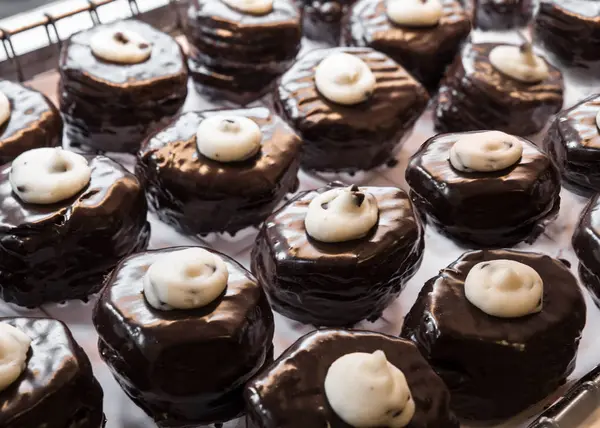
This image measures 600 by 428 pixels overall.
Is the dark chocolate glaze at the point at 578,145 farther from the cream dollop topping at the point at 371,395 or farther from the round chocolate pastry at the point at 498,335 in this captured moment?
the cream dollop topping at the point at 371,395

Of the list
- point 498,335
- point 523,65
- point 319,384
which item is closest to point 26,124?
point 319,384

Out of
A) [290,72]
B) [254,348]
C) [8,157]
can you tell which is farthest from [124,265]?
[290,72]

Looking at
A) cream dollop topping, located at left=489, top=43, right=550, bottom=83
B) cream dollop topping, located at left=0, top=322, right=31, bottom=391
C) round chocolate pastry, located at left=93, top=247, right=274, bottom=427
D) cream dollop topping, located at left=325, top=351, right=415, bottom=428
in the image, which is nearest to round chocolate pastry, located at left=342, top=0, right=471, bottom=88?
cream dollop topping, located at left=489, top=43, right=550, bottom=83

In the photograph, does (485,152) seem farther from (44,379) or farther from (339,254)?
(44,379)

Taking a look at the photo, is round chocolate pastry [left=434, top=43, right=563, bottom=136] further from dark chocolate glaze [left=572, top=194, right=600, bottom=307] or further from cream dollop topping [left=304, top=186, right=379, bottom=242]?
cream dollop topping [left=304, top=186, right=379, bottom=242]

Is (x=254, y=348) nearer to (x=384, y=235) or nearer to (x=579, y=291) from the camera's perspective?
(x=384, y=235)

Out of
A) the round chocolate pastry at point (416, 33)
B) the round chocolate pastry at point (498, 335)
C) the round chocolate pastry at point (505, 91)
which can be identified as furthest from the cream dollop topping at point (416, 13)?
the round chocolate pastry at point (498, 335)
